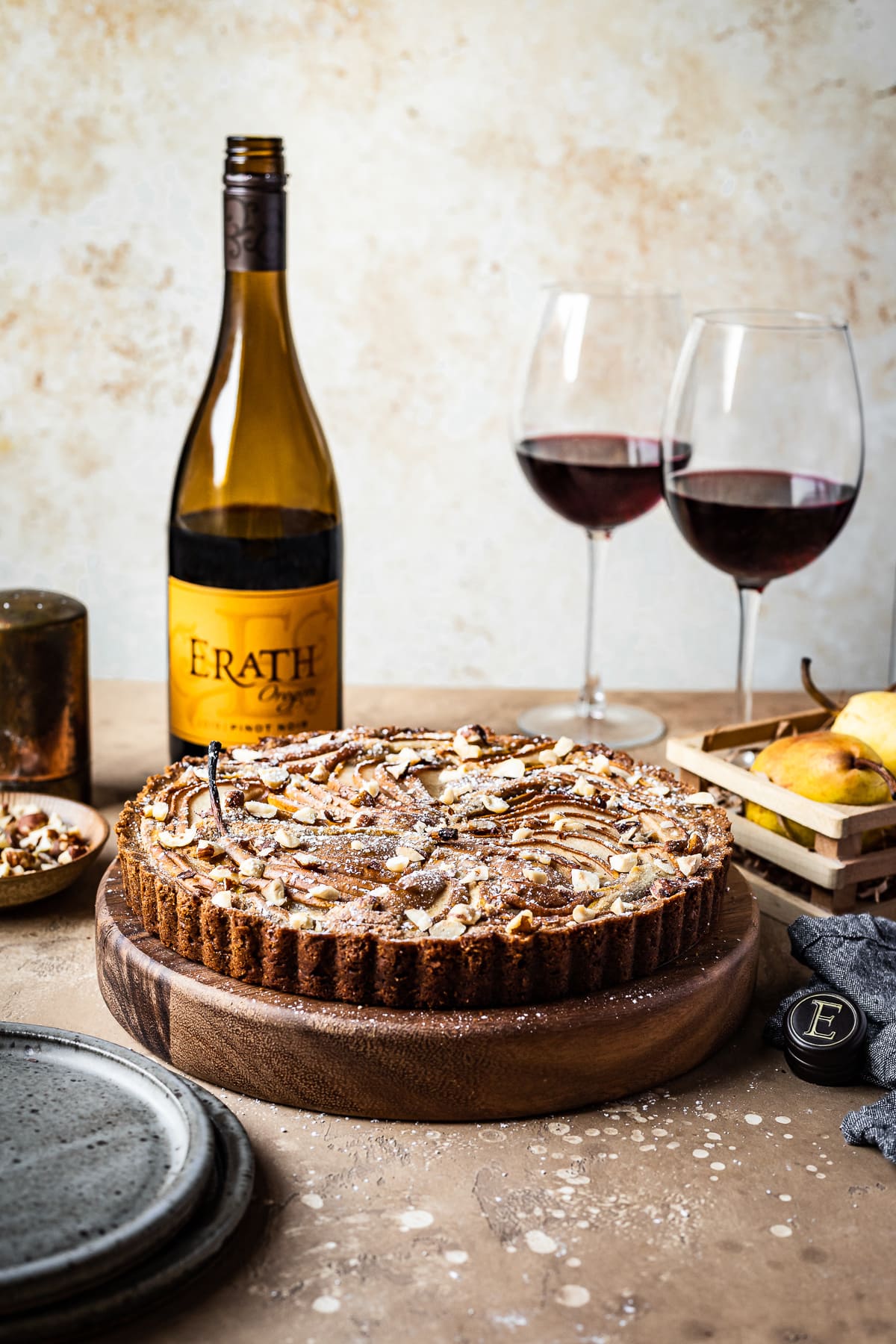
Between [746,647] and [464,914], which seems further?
[746,647]

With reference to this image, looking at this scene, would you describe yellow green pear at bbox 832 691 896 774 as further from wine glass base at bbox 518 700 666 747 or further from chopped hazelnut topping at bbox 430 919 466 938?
chopped hazelnut topping at bbox 430 919 466 938

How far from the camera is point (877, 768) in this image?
4.23ft

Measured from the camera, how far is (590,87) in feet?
8.99

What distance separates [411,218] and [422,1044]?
220cm

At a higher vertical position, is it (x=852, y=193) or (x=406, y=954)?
(x=852, y=193)

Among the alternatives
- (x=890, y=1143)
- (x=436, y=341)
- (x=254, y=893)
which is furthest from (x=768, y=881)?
(x=436, y=341)

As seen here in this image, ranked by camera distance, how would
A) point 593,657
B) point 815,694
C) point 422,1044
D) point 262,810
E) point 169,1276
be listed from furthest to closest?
point 593,657
point 815,694
point 262,810
point 422,1044
point 169,1276

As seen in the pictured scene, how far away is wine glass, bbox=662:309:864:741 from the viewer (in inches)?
55.5

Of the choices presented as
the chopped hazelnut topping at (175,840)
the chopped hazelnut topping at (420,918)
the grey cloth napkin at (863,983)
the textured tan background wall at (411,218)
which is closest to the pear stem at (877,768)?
the grey cloth napkin at (863,983)

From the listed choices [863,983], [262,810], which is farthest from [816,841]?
[262,810]

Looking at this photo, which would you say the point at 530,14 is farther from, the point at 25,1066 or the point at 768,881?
the point at 25,1066

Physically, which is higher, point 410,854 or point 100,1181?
point 410,854

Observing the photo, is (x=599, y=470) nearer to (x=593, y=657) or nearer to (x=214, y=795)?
(x=593, y=657)

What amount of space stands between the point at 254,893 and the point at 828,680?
2388 millimetres
